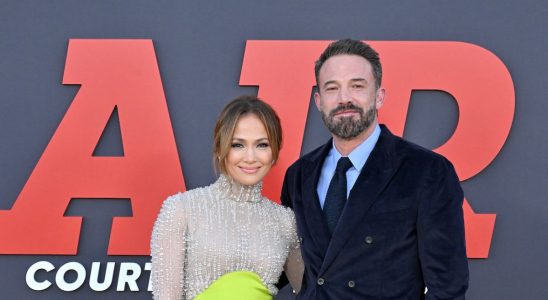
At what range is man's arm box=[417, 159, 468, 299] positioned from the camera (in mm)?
1739

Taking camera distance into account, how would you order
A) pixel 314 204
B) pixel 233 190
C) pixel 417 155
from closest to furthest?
pixel 417 155 → pixel 314 204 → pixel 233 190

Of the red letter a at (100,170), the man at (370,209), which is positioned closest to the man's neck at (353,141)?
the man at (370,209)

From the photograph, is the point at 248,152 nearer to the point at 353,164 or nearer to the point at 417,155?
the point at 353,164

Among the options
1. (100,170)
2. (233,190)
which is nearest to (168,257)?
(233,190)

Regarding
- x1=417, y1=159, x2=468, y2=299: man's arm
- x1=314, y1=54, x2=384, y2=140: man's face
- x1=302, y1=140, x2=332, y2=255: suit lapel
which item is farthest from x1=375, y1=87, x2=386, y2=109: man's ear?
x1=417, y1=159, x2=468, y2=299: man's arm

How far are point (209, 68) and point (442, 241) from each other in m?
1.64

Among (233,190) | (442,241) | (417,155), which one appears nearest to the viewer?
(442,241)

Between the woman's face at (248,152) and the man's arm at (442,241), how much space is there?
587 mm

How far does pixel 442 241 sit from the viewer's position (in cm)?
174

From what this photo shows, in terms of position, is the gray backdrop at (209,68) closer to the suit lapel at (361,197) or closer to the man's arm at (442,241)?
the suit lapel at (361,197)

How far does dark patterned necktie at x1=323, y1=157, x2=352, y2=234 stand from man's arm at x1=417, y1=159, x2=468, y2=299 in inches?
9.7

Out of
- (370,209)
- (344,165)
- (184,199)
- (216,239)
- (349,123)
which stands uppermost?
(349,123)

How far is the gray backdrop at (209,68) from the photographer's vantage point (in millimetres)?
3008

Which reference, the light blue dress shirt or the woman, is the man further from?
the woman
